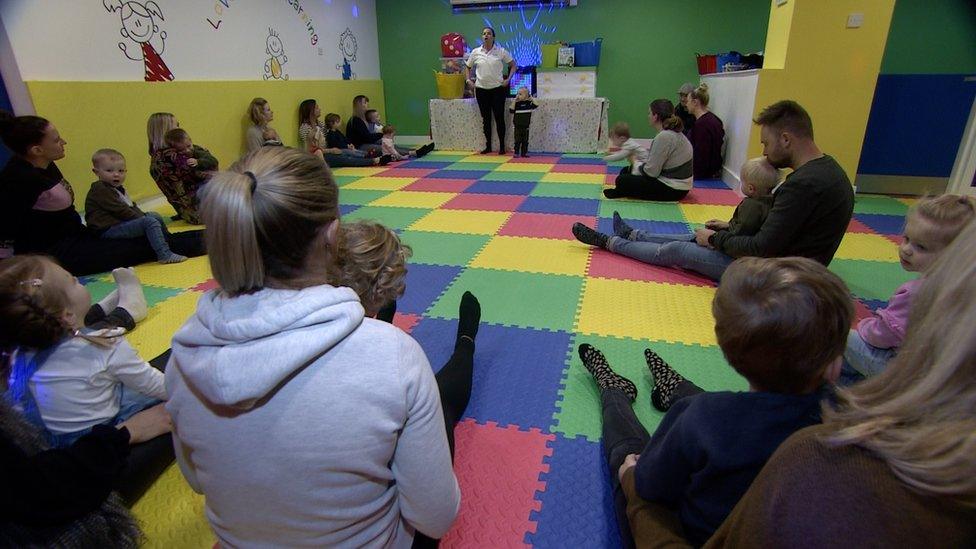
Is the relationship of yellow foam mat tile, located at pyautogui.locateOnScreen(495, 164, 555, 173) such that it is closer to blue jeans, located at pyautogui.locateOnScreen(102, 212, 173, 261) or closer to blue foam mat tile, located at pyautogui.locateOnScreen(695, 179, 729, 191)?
blue foam mat tile, located at pyautogui.locateOnScreen(695, 179, 729, 191)

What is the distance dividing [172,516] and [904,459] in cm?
205

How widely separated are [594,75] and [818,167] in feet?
26.0

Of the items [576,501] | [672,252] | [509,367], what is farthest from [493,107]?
[576,501]

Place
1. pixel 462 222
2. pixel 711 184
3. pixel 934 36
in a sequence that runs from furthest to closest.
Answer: pixel 934 36
pixel 711 184
pixel 462 222

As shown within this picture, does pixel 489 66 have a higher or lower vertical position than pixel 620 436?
higher

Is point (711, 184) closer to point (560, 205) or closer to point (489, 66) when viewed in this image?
point (560, 205)

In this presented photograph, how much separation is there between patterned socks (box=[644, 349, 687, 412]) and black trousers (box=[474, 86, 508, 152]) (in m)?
7.81

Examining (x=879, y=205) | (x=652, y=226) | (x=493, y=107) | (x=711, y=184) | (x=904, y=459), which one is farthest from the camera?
(x=493, y=107)

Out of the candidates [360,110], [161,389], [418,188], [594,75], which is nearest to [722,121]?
[594,75]

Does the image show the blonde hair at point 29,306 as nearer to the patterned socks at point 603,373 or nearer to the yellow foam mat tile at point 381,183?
the patterned socks at point 603,373

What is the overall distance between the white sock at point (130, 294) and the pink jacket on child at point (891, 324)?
377 cm

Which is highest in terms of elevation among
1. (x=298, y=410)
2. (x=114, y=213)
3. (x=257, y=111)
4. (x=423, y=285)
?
(x=257, y=111)

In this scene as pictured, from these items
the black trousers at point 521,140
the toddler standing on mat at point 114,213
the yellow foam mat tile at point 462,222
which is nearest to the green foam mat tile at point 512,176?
the black trousers at point 521,140

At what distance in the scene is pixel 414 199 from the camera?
6086mm
